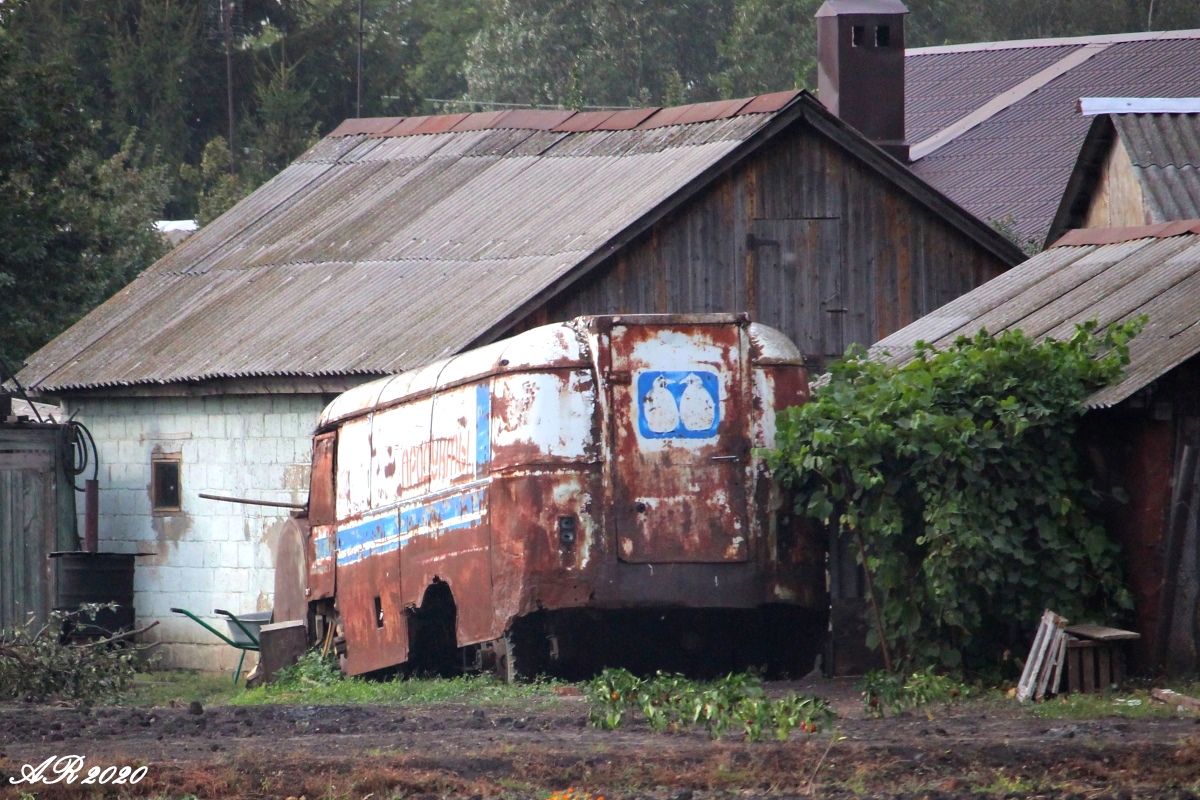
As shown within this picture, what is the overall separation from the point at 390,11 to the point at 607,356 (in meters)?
50.0

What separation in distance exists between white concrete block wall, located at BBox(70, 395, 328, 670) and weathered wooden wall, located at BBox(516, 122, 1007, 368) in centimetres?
384

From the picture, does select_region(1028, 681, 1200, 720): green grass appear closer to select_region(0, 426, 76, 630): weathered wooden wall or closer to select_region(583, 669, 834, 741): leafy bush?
select_region(583, 669, 834, 741): leafy bush

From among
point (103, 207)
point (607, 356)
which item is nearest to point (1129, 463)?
point (607, 356)

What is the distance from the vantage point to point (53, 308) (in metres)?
23.7

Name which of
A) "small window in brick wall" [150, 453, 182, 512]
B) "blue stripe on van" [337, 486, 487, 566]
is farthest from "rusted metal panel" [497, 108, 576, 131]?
"blue stripe on van" [337, 486, 487, 566]

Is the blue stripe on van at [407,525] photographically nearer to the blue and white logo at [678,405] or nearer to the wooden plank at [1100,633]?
the blue and white logo at [678,405]

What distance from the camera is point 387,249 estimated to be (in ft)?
72.3

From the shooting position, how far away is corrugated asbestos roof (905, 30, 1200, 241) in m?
29.9

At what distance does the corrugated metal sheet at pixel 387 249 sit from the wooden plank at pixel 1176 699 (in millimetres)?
7889

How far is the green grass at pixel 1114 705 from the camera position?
11.0m

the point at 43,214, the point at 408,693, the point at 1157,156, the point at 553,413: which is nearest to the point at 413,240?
the point at 43,214

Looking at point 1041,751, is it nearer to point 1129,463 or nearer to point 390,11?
point 1129,463

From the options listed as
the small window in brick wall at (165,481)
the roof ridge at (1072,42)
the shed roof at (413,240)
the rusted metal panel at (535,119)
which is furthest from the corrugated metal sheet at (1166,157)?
Result: the roof ridge at (1072,42)

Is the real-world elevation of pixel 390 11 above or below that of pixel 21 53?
above
